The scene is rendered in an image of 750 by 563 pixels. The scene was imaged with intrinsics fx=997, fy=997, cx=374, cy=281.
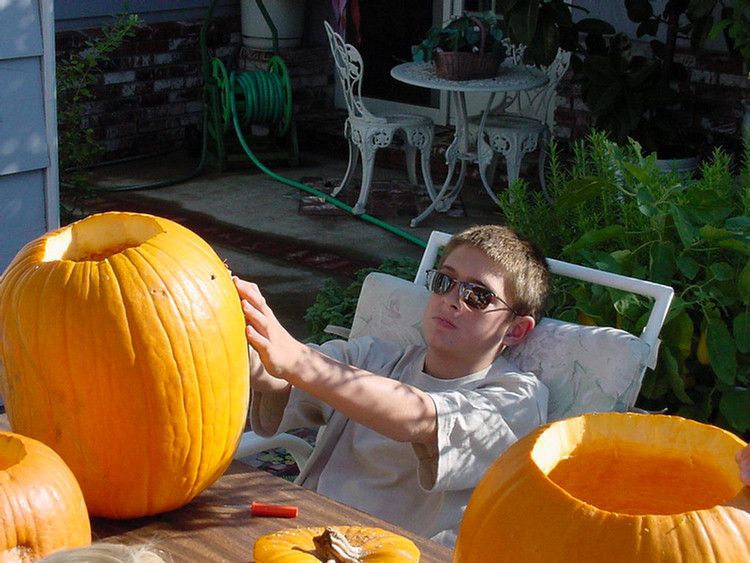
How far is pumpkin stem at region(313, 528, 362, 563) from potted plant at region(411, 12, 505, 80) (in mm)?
5234

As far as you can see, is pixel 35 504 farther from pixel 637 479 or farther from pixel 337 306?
pixel 337 306

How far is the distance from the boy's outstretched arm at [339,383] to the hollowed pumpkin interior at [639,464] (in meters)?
0.50

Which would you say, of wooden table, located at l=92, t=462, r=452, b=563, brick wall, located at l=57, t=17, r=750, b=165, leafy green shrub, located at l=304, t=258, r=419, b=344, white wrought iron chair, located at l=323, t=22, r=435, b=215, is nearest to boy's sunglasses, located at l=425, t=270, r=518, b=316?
wooden table, located at l=92, t=462, r=452, b=563

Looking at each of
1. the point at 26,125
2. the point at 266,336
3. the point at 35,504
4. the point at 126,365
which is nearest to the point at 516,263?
the point at 266,336

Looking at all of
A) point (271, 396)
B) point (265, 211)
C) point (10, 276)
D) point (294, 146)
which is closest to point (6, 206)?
point (271, 396)

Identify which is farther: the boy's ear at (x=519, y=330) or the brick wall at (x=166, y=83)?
the brick wall at (x=166, y=83)

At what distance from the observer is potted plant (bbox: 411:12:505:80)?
617 cm

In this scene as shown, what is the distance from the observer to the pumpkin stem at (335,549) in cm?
119

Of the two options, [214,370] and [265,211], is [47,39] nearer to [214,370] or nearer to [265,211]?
[214,370]

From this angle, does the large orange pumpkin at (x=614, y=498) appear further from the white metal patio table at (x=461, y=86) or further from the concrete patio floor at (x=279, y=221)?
the white metal patio table at (x=461, y=86)

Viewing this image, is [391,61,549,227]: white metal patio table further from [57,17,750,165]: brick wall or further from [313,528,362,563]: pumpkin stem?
[313,528,362,563]: pumpkin stem

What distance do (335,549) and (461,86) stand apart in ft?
16.8

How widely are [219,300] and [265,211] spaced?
18.0 feet

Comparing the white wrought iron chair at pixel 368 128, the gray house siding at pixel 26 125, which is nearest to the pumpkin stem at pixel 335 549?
the gray house siding at pixel 26 125
